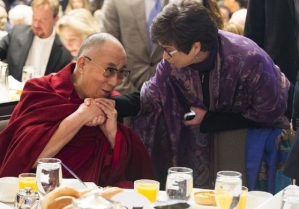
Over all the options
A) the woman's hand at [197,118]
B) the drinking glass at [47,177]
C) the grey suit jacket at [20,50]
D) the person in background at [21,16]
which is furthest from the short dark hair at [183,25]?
the person in background at [21,16]

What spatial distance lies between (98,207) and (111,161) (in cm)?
170

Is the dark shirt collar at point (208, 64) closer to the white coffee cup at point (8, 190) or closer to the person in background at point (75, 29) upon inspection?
the white coffee cup at point (8, 190)

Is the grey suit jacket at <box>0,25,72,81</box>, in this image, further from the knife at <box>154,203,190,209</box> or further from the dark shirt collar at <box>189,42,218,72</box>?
the knife at <box>154,203,190,209</box>

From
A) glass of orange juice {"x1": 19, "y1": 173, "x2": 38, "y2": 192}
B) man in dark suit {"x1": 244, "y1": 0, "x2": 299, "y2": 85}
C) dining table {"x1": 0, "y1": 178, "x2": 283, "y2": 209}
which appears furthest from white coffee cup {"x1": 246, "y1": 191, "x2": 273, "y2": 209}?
man in dark suit {"x1": 244, "y1": 0, "x2": 299, "y2": 85}

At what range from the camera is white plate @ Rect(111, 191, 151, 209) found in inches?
93.0

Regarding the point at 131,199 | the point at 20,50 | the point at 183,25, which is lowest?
the point at 20,50

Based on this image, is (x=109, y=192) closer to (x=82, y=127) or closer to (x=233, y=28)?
(x=82, y=127)

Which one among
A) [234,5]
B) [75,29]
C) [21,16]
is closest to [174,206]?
[75,29]

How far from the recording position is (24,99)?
3430mm

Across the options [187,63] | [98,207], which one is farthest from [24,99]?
[98,207]

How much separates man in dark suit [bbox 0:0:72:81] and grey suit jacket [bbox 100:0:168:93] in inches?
53.4

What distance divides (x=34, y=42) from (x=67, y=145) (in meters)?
3.03

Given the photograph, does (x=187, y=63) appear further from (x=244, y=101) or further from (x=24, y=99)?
(x=24, y=99)

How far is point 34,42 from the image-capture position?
6246 millimetres
